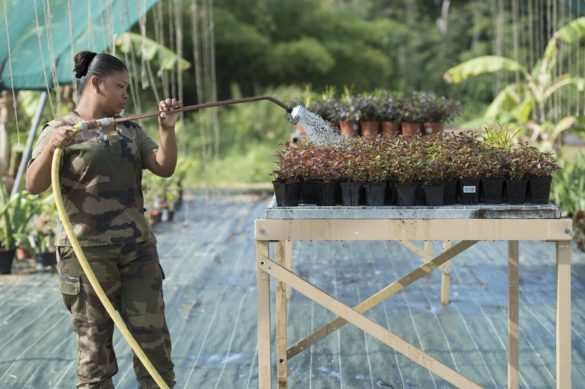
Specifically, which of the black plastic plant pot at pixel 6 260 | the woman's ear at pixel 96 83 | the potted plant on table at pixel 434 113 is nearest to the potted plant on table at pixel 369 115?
the potted plant on table at pixel 434 113

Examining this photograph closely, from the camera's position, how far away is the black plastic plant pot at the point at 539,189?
2867 millimetres

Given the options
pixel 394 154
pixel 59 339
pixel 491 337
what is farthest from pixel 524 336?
pixel 59 339

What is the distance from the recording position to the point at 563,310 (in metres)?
2.77

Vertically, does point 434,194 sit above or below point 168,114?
below

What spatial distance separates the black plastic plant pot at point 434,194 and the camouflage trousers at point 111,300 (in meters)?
0.97

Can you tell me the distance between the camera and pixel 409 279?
3.65m

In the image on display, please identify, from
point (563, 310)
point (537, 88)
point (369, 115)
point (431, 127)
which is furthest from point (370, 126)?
point (537, 88)

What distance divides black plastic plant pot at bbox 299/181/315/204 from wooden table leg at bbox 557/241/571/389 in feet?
2.69

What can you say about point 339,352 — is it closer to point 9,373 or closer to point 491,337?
point 491,337

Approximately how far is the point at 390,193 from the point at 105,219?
0.96 m

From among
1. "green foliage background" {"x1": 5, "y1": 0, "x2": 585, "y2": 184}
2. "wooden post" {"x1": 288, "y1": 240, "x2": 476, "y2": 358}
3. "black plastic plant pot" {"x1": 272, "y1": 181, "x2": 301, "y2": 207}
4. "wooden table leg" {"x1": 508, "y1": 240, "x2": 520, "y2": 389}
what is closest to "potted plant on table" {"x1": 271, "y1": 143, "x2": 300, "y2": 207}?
"black plastic plant pot" {"x1": 272, "y1": 181, "x2": 301, "y2": 207}

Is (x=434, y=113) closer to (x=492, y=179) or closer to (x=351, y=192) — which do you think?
(x=492, y=179)

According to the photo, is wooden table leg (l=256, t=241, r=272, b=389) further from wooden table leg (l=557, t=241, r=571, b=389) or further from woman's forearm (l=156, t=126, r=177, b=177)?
wooden table leg (l=557, t=241, r=571, b=389)

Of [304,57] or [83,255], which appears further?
[304,57]
